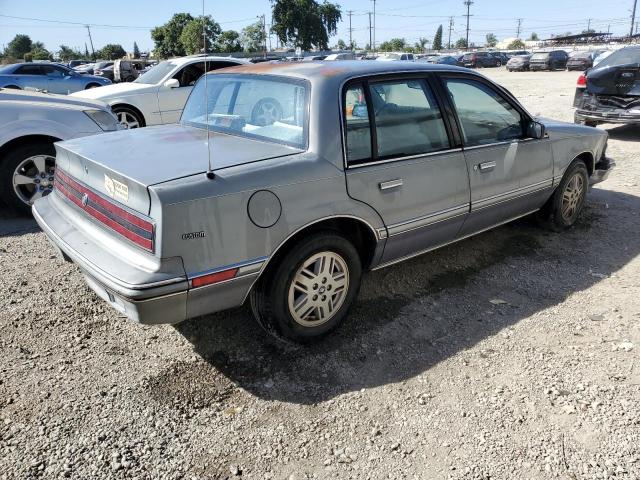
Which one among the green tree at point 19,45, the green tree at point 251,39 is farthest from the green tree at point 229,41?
the green tree at point 19,45

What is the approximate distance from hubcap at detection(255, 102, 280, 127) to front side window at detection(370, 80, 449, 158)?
641mm

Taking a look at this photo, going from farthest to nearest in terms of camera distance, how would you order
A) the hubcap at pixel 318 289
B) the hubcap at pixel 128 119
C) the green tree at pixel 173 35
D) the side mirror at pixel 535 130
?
the green tree at pixel 173 35 < the hubcap at pixel 128 119 < the side mirror at pixel 535 130 < the hubcap at pixel 318 289

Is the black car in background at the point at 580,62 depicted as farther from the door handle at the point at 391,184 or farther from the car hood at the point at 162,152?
the car hood at the point at 162,152

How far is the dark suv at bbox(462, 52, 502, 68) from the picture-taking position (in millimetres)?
51597

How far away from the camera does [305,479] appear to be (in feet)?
7.54

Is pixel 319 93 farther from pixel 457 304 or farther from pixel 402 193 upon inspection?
pixel 457 304

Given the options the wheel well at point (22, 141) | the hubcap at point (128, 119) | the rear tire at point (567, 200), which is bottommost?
the rear tire at point (567, 200)

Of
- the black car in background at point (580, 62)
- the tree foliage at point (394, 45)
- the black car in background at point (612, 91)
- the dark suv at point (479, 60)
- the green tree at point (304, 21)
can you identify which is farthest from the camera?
the tree foliage at point (394, 45)

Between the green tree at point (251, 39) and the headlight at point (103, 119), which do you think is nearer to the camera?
the headlight at point (103, 119)

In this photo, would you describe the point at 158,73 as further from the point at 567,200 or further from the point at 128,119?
the point at 567,200

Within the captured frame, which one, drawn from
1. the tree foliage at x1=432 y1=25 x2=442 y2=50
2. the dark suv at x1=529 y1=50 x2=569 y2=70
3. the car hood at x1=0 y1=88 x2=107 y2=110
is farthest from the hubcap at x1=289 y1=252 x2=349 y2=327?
the tree foliage at x1=432 y1=25 x2=442 y2=50

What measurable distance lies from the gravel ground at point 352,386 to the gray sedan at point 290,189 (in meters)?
0.40

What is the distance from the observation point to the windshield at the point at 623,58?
9.74 m

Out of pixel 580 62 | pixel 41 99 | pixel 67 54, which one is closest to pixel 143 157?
pixel 41 99
